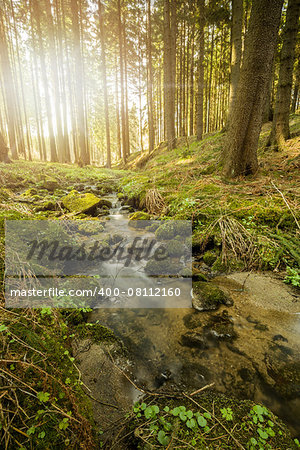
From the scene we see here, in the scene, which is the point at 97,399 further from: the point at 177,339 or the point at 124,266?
the point at 124,266

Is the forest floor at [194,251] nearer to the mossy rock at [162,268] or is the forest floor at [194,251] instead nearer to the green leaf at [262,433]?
the green leaf at [262,433]

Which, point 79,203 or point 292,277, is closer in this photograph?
point 292,277

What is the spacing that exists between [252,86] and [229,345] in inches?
213

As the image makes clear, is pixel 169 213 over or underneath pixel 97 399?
over

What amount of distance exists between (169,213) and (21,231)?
12.6 feet

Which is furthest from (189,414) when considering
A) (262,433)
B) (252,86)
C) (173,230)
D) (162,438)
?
(252,86)

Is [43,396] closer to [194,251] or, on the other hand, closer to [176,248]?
[176,248]

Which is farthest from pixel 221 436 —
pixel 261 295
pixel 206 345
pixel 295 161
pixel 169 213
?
pixel 295 161

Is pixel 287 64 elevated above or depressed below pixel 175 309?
above

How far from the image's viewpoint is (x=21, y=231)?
3088 mm

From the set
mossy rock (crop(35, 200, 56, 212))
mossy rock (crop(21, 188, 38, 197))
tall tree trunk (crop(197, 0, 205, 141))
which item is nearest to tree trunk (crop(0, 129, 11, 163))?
mossy rock (crop(21, 188, 38, 197))

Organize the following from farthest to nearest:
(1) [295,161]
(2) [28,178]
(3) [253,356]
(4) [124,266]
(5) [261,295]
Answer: (2) [28,178], (1) [295,161], (4) [124,266], (5) [261,295], (3) [253,356]

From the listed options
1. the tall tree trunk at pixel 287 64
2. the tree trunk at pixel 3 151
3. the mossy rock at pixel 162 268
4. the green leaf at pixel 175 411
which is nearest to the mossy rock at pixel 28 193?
the mossy rock at pixel 162 268

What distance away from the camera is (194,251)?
4.47m
